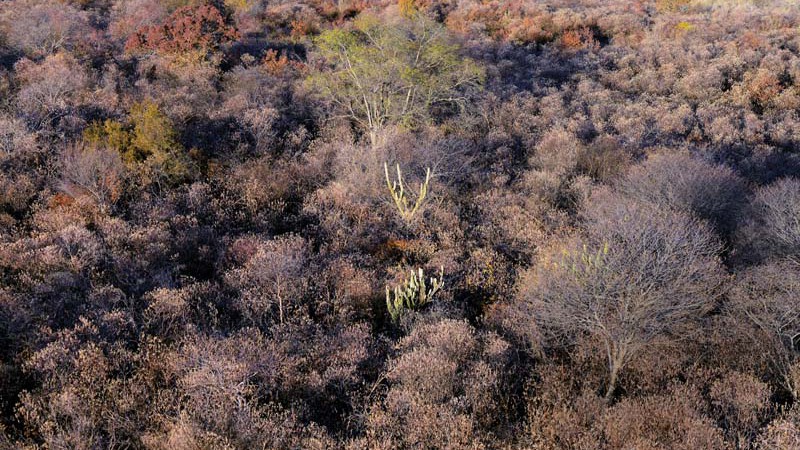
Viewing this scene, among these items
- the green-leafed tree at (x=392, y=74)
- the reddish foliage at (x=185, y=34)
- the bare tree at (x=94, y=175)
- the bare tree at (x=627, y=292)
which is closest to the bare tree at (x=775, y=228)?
the bare tree at (x=627, y=292)

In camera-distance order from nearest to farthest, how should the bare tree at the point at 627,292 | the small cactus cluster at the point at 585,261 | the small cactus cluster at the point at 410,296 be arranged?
the bare tree at the point at 627,292 < the small cactus cluster at the point at 585,261 < the small cactus cluster at the point at 410,296

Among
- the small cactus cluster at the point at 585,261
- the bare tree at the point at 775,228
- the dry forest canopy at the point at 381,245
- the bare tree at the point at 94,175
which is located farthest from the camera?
the bare tree at the point at 94,175

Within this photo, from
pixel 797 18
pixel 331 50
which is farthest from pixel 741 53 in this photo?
pixel 331 50

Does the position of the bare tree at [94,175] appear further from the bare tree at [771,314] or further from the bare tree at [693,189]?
the bare tree at [771,314]

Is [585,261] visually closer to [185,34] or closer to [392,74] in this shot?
[392,74]

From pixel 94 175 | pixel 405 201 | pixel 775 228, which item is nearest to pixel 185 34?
pixel 94 175
